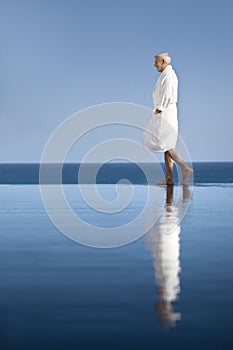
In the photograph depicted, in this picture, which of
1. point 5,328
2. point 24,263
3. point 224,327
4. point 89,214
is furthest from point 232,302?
point 89,214

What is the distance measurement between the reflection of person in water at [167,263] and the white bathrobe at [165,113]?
2766 millimetres

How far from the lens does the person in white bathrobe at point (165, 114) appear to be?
7.19m

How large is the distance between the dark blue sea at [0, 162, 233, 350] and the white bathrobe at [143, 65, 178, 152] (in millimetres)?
3135

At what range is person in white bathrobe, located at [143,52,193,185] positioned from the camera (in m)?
7.19

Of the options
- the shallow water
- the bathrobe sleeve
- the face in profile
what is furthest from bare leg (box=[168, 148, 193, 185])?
the shallow water

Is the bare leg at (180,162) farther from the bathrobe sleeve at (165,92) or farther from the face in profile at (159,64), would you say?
the face in profile at (159,64)

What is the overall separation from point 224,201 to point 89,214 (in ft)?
5.73

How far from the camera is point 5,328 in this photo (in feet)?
5.01

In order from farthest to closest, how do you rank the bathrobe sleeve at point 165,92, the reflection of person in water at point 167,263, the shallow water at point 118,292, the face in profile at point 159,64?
the face in profile at point 159,64 → the bathrobe sleeve at point 165,92 → the reflection of person in water at point 167,263 → the shallow water at point 118,292

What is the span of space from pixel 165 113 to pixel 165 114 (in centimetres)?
1

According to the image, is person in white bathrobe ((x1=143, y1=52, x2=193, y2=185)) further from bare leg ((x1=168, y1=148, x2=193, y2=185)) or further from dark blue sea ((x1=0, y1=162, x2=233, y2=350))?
dark blue sea ((x1=0, y1=162, x2=233, y2=350))

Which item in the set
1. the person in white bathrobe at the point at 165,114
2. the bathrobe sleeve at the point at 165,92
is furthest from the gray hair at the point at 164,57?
the bathrobe sleeve at the point at 165,92

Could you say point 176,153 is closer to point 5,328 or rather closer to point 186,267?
point 186,267

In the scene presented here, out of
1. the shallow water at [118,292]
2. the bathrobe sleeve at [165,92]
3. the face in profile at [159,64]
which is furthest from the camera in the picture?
the face in profile at [159,64]
